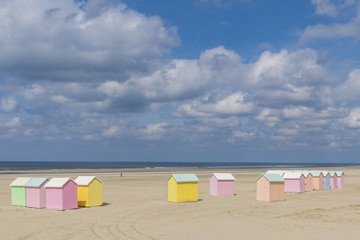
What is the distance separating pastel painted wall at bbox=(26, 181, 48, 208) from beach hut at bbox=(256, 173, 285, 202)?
13.5 m

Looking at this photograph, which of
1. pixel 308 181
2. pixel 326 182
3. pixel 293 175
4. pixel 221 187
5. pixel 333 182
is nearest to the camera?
pixel 221 187

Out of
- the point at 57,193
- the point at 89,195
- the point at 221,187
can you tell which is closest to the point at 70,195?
the point at 57,193

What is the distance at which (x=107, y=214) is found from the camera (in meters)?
20.9

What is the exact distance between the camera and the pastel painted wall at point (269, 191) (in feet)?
87.8

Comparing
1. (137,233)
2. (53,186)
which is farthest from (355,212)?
(53,186)

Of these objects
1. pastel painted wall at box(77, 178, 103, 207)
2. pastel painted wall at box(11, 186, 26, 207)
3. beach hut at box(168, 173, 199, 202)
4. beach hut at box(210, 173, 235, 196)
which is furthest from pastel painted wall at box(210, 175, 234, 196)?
pastel painted wall at box(11, 186, 26, 207)

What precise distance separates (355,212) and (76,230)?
14.5 metres

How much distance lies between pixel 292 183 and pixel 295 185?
29 cm

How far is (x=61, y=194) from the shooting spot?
71.8 feet

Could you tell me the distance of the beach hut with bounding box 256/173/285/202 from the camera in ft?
87.9

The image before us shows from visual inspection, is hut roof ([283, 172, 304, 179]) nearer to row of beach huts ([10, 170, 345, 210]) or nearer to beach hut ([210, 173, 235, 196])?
row of beach huts ([10, 170, 345, 210])

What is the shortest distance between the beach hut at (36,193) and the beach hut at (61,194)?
0.59m

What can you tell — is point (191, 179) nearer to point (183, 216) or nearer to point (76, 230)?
point (183, 216)

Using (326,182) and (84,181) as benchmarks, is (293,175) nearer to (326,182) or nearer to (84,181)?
(326,182)
